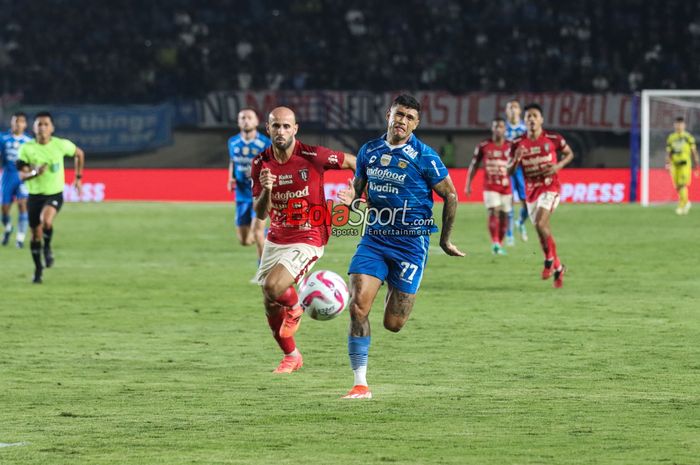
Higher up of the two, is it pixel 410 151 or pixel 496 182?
pixel 410 151

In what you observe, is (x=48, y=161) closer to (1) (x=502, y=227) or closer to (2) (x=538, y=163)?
(2) (x=538, y=163)

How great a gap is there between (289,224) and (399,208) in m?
1.33

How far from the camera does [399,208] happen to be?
993 centimetres

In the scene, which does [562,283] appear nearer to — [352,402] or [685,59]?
[352,402]

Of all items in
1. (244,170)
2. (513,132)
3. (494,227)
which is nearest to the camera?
(244,170)

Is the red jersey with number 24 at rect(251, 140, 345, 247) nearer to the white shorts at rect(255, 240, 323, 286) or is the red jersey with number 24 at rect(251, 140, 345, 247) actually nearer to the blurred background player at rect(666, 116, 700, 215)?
the white shorts at rect(255, 240, 323, 286)

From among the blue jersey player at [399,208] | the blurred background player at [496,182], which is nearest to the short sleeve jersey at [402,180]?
the blue jersey player at [399,208]

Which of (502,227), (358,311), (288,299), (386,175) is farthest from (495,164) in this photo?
(358,311)

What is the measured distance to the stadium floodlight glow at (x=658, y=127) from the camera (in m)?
37.3

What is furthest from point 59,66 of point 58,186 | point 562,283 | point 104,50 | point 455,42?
point 562,283

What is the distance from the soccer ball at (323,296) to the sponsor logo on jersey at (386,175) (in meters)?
0.83

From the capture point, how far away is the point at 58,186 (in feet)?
62.8

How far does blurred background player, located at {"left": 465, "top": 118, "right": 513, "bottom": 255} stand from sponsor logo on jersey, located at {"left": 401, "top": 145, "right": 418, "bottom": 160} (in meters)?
13.4

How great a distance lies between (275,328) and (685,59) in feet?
114
